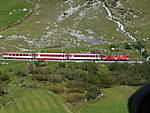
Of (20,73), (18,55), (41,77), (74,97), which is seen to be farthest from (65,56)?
(74,97)

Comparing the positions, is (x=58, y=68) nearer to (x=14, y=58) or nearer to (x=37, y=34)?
(x=14, y=58)

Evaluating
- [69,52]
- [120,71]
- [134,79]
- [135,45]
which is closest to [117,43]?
[135,45]

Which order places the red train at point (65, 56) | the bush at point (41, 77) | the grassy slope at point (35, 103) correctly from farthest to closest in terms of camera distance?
the red train at point (65, 56), the bush at point (41, 77), the grassy slope at point (35, 103)

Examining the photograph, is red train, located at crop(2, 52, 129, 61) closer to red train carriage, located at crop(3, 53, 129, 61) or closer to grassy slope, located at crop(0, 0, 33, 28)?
red train carriage, located at crop(3, 53, 129, 61)

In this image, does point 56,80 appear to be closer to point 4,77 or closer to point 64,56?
point 4,77

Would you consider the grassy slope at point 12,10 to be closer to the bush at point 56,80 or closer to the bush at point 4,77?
the bush at point 4,77

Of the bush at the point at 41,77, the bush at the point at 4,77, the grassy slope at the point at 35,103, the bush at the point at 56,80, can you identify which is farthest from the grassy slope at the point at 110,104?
the bush at the point at 4,77

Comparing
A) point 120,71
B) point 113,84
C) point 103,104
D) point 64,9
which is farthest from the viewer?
point 64,9
